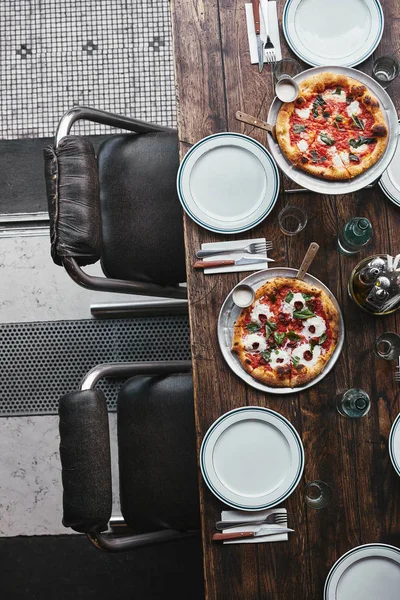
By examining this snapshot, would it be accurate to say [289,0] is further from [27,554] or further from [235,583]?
[27,554]

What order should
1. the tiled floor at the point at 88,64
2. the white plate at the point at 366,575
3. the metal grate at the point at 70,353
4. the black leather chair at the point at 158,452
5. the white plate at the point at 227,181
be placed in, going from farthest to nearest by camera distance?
the tiled floor at the point at 88,64 < the metal grate at the point at 70,353 < the black leather chair at the point at 158,452 < the white plate at the point at 227,181 < the white plate at the point at 366,575

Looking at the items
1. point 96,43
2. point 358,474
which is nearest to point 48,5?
point 96,43

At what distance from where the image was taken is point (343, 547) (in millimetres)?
1495

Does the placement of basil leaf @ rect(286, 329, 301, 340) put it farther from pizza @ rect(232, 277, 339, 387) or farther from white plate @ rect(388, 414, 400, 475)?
white plate @ rect(388, 414, 400, 475)

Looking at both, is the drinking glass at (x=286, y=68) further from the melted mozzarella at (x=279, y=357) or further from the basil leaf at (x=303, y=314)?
the melted mozzarella at (x=279, y=357)

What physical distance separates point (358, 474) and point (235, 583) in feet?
1.33

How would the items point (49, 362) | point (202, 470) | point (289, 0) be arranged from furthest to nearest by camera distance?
point (49, 362), point (289, 0), point (202, 470)

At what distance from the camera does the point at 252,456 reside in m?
1.52

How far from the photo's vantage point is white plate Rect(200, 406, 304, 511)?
149 cm

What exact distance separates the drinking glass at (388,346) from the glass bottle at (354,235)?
23 centimetres

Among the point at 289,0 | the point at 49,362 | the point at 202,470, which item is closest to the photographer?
the point at 202,470

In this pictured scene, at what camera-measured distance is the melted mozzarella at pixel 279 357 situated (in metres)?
1.52

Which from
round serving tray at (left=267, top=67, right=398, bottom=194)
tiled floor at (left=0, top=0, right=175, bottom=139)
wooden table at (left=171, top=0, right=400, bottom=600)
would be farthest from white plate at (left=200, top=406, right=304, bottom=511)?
tiled floor at (left=0, top=0, right=175, bottom=139)

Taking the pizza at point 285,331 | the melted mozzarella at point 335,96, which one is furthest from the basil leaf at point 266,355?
the melted mozzarella at point 335,96
